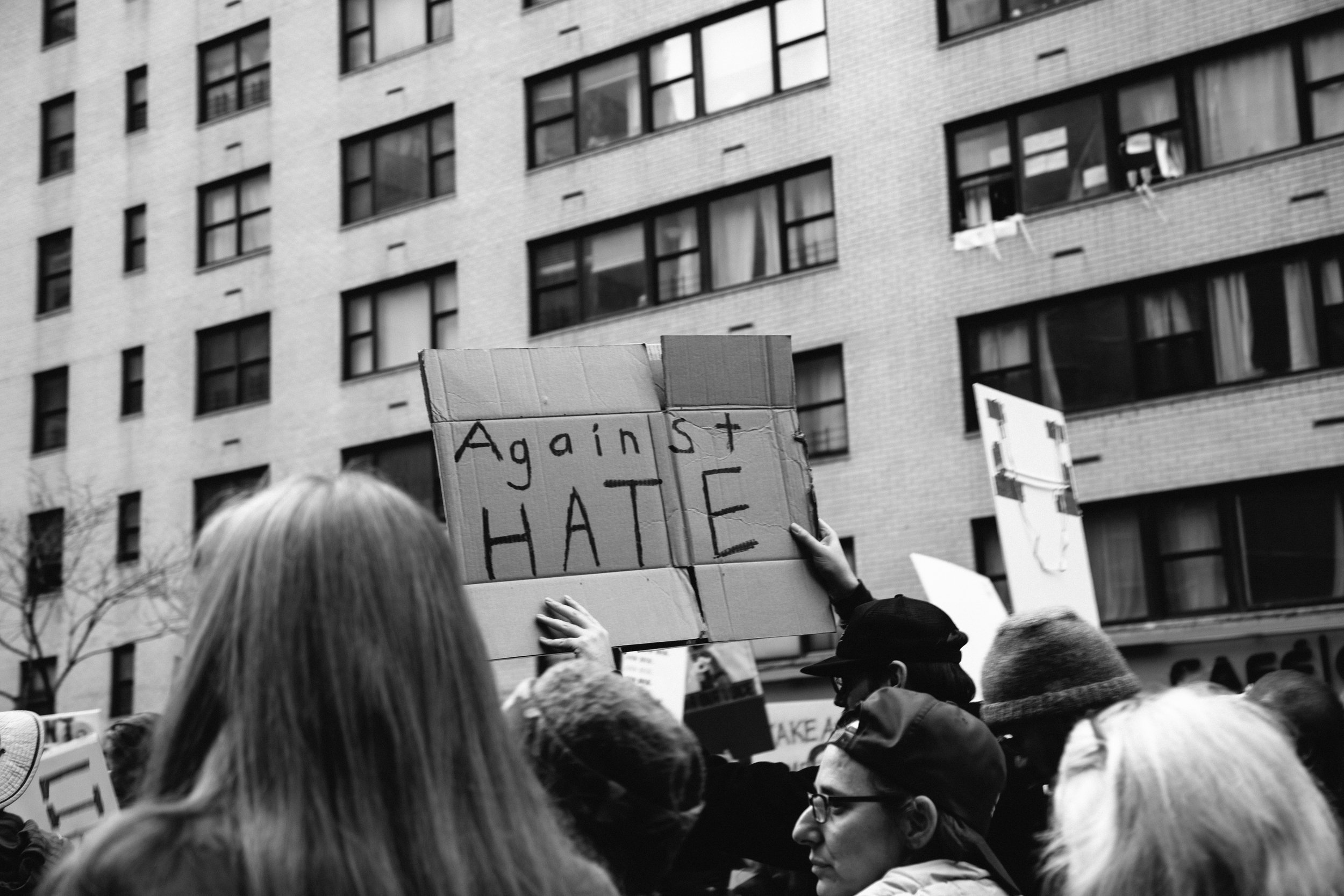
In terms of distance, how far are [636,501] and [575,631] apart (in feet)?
1.85

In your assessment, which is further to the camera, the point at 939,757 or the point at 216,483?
the point at 216,483

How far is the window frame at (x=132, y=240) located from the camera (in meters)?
28.4

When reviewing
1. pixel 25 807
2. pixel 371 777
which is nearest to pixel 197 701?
pixel 371 777

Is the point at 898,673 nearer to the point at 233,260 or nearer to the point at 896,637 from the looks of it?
the point at 896,637

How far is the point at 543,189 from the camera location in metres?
23.6

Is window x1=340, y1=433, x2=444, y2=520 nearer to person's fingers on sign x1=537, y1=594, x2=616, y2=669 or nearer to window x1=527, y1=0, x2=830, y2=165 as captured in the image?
window x1=527, y1=0, x2=830, y2=165

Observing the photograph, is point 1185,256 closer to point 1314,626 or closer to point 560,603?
point 1314,626

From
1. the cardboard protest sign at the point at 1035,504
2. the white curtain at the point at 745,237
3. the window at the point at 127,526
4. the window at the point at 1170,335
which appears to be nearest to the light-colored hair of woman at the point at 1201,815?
the cardboard protest sign at the point at 1035,504

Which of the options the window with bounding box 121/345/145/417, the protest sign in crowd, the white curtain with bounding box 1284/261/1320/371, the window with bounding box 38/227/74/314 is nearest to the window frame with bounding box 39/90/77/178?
the window with bounding box 38/227/74/314

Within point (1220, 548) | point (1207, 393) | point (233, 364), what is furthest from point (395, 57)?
point (1220, 548)

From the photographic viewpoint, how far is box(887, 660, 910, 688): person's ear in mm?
3613

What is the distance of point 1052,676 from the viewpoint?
363 cm

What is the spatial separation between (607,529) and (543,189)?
789 inches

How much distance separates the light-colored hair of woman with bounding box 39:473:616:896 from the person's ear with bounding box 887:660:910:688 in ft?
6.33
